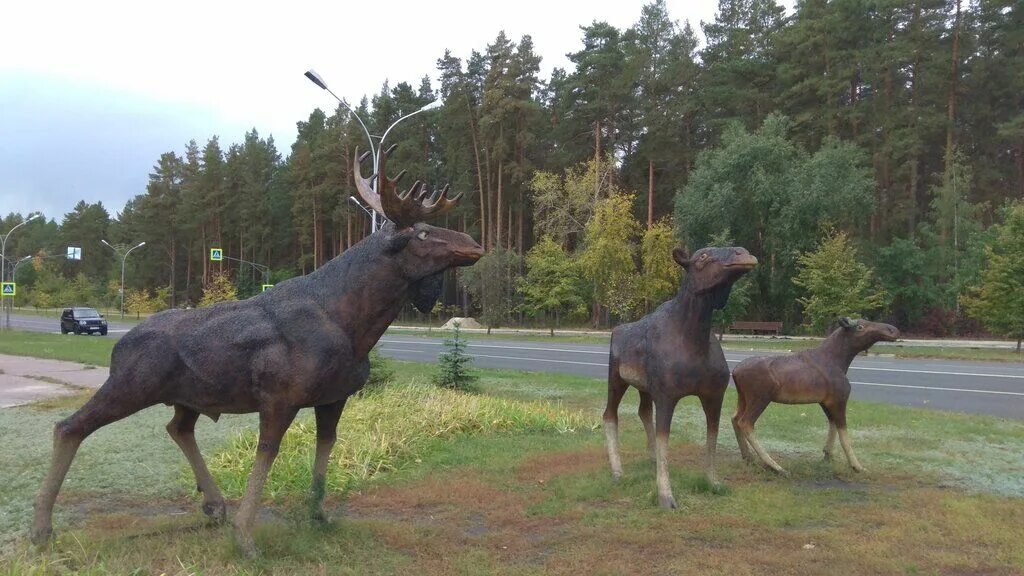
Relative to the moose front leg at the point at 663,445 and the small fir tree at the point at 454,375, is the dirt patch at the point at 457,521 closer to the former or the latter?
A: the moose front leg at the point at 663,445

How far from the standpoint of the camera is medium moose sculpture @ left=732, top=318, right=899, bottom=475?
6.44 meters

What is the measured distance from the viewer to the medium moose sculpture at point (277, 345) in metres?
4.21

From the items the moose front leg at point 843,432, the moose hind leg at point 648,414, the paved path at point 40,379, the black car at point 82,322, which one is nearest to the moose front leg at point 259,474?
the moose hind leg at point 648,414

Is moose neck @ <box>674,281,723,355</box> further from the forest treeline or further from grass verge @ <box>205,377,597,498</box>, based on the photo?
the forest treeline

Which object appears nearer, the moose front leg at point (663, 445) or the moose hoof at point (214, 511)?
the moose hoof at point (214, 511)

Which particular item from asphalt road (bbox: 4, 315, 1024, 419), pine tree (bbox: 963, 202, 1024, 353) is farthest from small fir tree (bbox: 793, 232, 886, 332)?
pine tree (bbox: 963, 202, 1024, 353)

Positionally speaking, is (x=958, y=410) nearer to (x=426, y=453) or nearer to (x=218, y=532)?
(x=426, y=453)

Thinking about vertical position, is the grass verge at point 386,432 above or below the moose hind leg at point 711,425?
below

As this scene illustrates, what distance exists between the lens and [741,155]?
100ft

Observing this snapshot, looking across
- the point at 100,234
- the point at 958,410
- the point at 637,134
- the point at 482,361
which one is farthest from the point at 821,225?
the point at 100,234

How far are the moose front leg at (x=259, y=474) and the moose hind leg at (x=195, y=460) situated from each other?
82 cm

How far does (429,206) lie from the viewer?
14.8 feet

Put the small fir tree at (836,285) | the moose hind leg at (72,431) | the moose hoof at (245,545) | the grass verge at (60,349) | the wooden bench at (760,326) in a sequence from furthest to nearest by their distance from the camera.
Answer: the wooden bench at (760,326)
the small fir tree at (836,285)
the grass verge at (60,349)
the moose hind leg at (72,431)
the moose hoof at (245,545)

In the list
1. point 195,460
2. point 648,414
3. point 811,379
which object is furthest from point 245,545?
point 811,379
